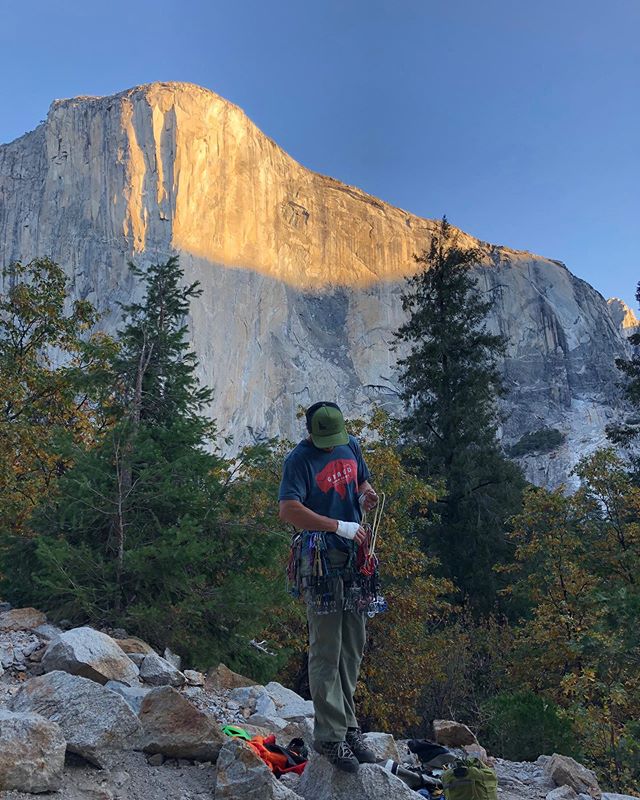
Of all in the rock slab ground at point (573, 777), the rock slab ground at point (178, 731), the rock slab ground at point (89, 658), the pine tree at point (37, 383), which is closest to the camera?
the rock slab ground at point (178, 731)

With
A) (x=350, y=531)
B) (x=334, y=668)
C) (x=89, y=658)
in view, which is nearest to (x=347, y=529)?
(x=350, y=531)

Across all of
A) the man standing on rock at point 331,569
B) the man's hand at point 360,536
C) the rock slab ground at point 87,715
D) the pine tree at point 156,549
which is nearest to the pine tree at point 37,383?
the pine tree at point 156,549

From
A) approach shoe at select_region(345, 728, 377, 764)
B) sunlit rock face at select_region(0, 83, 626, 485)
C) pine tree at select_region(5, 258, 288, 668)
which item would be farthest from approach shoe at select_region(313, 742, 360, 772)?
sunlit rock face at select_region(0, 83, 626, 485)

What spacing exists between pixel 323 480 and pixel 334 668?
89 centimetres

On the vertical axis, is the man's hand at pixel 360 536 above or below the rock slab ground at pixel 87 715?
above

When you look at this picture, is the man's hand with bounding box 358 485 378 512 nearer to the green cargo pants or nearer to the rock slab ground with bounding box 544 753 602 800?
the green cargo pants

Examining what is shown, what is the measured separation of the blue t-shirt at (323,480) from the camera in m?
3.27

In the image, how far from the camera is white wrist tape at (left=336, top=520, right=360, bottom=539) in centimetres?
314

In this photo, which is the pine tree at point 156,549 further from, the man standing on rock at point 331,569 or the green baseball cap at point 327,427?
the green baseball cap at point 327,427

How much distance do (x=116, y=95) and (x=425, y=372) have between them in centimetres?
5364

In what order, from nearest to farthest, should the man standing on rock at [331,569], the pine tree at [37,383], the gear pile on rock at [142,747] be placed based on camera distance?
the gear pile on rock at [142,747]
the man standing on rock at [331,569]
the pine tree at [37,383]

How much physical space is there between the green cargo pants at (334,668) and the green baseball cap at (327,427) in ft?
2.70

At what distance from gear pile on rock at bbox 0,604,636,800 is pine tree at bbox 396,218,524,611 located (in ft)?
40.8

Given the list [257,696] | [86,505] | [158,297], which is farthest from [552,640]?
[158,297]
